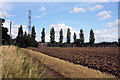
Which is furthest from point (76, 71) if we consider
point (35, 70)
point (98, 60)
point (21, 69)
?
point (98, 60)

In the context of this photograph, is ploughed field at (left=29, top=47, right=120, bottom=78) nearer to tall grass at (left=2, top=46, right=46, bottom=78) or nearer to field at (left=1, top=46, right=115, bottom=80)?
field at (left=1, top=46, right=115, bottom=80)

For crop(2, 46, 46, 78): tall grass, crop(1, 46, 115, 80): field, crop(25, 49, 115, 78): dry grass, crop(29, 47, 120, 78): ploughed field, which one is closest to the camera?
crop(2, 46, 46, 78): tall grass

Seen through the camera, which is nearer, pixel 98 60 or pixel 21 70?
pixel 21 70

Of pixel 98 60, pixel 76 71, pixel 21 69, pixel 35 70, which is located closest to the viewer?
pixel 35 70

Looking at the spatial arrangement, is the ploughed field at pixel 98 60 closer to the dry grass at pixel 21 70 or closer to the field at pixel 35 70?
the field at pixel 35 70

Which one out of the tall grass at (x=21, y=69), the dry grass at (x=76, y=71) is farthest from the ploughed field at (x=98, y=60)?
the tall grass at (x=21, y=69)

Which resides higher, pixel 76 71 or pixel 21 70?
pixel 21 70

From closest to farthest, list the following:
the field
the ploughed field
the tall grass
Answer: the tall grass < the field < the ploughed field

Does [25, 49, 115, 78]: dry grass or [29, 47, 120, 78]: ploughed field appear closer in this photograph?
[25, 49, 115, 78]: dry grass

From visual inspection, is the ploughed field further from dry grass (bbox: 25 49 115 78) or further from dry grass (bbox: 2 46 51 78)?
dry grass (bbox: 2 46 51 78)

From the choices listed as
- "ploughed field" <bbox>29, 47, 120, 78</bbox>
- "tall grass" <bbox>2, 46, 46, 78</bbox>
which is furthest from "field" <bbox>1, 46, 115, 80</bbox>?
"ploughed field" <bbox>29, 47, 120, 78</bbox>

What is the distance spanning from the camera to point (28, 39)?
4822 centimetres

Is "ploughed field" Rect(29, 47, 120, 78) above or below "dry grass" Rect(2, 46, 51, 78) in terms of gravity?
below

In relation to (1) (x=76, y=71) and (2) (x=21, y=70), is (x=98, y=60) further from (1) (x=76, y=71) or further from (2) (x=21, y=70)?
(2) (x=21, y=70)
